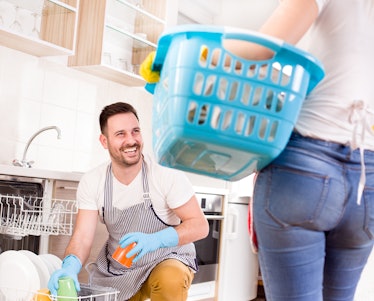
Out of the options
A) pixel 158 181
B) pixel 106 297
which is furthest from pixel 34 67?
pixel 106 297

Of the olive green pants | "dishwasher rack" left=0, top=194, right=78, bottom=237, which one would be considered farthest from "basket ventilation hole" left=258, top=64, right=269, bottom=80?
"dishwasher rack" left=0, top=194, right=78, bottom=237

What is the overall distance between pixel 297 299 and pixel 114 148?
1.63 m

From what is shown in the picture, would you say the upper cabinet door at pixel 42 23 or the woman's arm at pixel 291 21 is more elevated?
Answer: the upper cabinet door at pixel 42 23

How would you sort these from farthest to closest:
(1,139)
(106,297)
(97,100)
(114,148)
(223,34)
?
(97,100) → (1,139) → (114,148) → (106,297) → (223,34)

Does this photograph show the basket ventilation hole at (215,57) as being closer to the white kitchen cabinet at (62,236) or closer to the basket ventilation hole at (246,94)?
the basket ventilation hole at (246,94)

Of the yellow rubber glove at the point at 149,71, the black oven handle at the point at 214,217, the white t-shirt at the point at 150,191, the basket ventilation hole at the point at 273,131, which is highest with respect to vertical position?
the yellow rubber glove at the point at 149,71

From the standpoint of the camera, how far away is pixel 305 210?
896 mm

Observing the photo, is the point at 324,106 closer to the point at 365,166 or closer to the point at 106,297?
the point at 365,166

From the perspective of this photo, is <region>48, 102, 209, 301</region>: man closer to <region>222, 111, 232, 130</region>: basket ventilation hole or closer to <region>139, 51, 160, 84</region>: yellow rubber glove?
<region>139, 51, 160, 84</region>: yellow rubber glove

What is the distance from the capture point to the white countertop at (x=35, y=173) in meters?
2.39

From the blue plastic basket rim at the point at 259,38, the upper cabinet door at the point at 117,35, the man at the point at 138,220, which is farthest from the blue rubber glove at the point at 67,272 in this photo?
the upper cabinet door at the point at 117,35

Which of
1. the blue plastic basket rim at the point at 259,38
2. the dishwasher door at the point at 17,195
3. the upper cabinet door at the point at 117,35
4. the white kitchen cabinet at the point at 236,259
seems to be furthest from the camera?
the white kitchen cabinet at the point at 236,259

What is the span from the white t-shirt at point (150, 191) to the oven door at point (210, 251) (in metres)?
1.36

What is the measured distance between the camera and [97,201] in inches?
93.6
